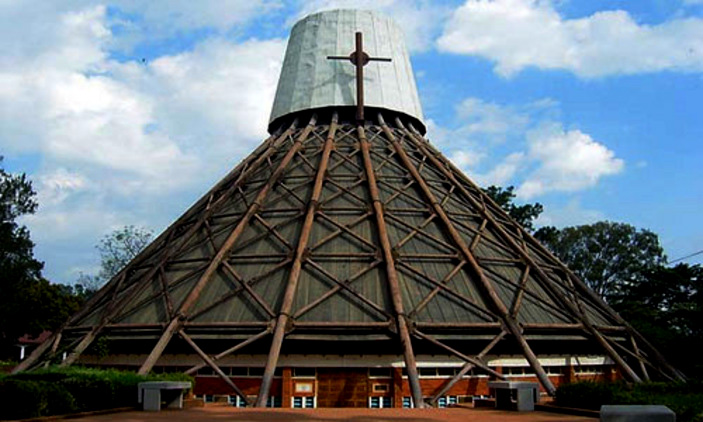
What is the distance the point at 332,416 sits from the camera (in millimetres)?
15695

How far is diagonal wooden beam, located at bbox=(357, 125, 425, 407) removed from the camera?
19641 mm

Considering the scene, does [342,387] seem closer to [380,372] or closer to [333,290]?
[380,372]

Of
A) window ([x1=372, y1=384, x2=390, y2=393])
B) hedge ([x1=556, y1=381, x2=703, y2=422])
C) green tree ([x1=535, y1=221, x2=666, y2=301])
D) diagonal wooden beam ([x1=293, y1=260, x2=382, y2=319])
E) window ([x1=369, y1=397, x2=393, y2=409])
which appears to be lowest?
window ([x1=369, y1=397, x2=393, y2=409])

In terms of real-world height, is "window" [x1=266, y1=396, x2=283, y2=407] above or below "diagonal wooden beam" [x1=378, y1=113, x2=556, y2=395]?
below

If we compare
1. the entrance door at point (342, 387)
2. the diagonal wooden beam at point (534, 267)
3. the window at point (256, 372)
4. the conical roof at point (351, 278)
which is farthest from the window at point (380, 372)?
the diagonal wooden beam at point (534, 267)

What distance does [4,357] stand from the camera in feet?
183

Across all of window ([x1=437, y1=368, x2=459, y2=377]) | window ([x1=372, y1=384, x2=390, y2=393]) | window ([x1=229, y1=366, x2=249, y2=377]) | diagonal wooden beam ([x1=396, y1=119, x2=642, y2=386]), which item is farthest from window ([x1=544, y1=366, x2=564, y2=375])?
window ([x1=229, y1=366, x2=249, y2=377])

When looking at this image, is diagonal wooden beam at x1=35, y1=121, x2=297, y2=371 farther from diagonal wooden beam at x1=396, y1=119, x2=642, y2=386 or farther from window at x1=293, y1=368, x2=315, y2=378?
diagonal wooden beam at x1=396, y1=119, x2=642, y2=386

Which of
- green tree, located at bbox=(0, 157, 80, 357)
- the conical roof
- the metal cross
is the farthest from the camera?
green tree, located at bbox=(0, 157, 80, 357)

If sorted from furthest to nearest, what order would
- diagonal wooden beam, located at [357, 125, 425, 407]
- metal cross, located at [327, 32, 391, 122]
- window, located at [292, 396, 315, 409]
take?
metal cross, located at [327, 32, 391, 122] → window, located at [292, 396, 315, 409] → diagonal wooden beam, located at [357, 125, 425, 407]

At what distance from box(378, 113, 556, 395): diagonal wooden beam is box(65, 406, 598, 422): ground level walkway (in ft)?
9.97

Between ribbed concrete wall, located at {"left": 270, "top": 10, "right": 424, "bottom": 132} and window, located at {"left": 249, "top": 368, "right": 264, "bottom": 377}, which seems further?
ribbed concrete wall, located at {"left": 270, "top": 10, "right": 424, "bottom": 132}

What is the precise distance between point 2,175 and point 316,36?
24.5 meters

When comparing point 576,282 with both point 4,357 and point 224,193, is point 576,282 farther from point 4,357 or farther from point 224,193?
point 4,357
